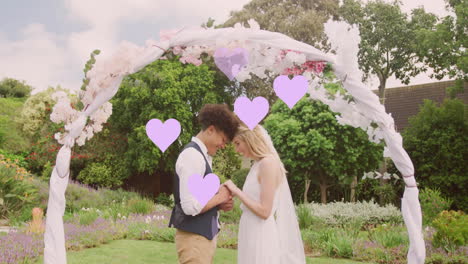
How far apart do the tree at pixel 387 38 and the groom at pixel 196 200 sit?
64.2 feet

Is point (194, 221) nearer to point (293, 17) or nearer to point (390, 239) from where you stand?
point (390, 239)

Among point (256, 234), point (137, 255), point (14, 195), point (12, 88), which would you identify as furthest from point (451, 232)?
point (12, 88)

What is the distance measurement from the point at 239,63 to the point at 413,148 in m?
15.2

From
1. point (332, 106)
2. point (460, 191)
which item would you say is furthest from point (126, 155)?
point (332, 106)

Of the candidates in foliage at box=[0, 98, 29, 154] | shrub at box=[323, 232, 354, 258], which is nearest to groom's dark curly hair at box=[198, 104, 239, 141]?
shrub at box=[323, 232, 354, 258]

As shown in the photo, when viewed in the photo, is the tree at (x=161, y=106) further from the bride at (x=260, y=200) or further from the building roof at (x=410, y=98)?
the bride at (x=260, y=200)

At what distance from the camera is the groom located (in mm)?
3641

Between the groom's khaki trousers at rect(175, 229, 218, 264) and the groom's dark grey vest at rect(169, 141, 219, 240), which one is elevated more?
the groom's dark grey vest at rect(169, 141, 219, 240)

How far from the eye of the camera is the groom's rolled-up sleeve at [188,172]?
141 inches

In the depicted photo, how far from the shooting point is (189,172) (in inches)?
143

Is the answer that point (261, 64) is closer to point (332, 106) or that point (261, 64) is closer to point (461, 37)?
point (332, 106)

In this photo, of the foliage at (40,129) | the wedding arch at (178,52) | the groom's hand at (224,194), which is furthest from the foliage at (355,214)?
the foliage at (40,129)

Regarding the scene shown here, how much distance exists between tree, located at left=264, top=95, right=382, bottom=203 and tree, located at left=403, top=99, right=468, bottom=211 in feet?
8.99

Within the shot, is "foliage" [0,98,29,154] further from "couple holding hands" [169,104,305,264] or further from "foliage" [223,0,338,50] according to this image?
"couple holding hands" [169,104,305,264]
